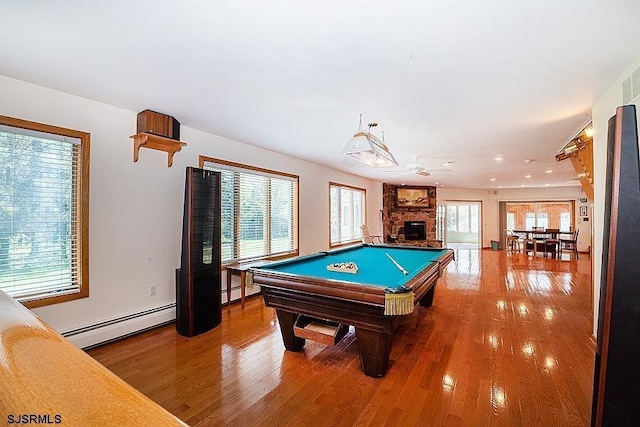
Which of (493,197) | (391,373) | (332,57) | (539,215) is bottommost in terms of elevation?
(391,373)

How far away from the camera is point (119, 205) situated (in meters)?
3.00

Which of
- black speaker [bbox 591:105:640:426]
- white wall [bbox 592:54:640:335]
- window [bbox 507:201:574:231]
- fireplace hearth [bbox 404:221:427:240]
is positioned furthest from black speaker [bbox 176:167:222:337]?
window [bbox 507:201:574:231]

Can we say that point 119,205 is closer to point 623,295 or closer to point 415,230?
point 623,295

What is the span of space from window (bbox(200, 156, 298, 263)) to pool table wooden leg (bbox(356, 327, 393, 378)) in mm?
2497

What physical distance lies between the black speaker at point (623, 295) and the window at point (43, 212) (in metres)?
3.78

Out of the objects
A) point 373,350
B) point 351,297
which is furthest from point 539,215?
point 351,297

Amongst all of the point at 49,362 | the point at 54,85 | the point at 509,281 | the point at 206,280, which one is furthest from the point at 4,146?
the point at 509,281

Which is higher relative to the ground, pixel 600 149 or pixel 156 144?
pixel 156 144

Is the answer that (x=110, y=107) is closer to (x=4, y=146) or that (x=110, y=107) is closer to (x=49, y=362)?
(x=4, y=146)

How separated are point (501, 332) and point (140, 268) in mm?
4054

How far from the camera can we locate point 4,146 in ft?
7.75

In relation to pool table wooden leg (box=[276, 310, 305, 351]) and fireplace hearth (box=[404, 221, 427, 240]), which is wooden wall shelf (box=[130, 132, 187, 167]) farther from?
fireplace hearth (box=[404, 221, 427, 240])

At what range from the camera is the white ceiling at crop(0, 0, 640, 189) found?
156cm

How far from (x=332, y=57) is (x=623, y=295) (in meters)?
2.01
